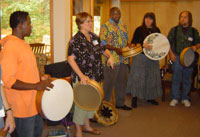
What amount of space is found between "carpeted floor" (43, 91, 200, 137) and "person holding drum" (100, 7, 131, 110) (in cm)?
36

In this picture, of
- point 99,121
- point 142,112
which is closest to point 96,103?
point 99,121

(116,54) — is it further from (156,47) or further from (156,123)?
(156,123)

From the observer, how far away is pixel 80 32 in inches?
106

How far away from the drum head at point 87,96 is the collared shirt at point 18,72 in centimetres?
74

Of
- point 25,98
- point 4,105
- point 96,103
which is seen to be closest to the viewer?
point 4,105

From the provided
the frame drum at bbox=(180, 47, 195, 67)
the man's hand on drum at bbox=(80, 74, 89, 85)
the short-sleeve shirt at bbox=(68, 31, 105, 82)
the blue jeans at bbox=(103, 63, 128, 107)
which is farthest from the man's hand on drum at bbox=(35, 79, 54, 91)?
the frame drum at bbox=(180, 47, 195, 67)

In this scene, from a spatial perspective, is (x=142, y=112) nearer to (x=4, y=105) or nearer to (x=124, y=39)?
(x=124, y=39)

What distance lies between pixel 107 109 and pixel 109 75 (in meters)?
0.60

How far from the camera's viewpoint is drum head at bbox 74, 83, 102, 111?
8.10 ft

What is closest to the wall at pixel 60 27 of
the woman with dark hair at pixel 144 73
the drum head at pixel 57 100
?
the woman with dark hair at pixel 144 73

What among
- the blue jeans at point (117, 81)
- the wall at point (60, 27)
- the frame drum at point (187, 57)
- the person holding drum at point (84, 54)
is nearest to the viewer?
the person holding drum at point (84, 54)

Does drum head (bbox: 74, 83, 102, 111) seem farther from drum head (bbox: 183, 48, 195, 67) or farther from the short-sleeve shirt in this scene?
drum head (bbox: 183, 48, 195, 67)

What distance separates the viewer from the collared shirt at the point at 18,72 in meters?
1.61

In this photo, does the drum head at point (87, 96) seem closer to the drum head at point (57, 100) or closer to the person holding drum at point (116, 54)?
the drum head at point (57, 100)
